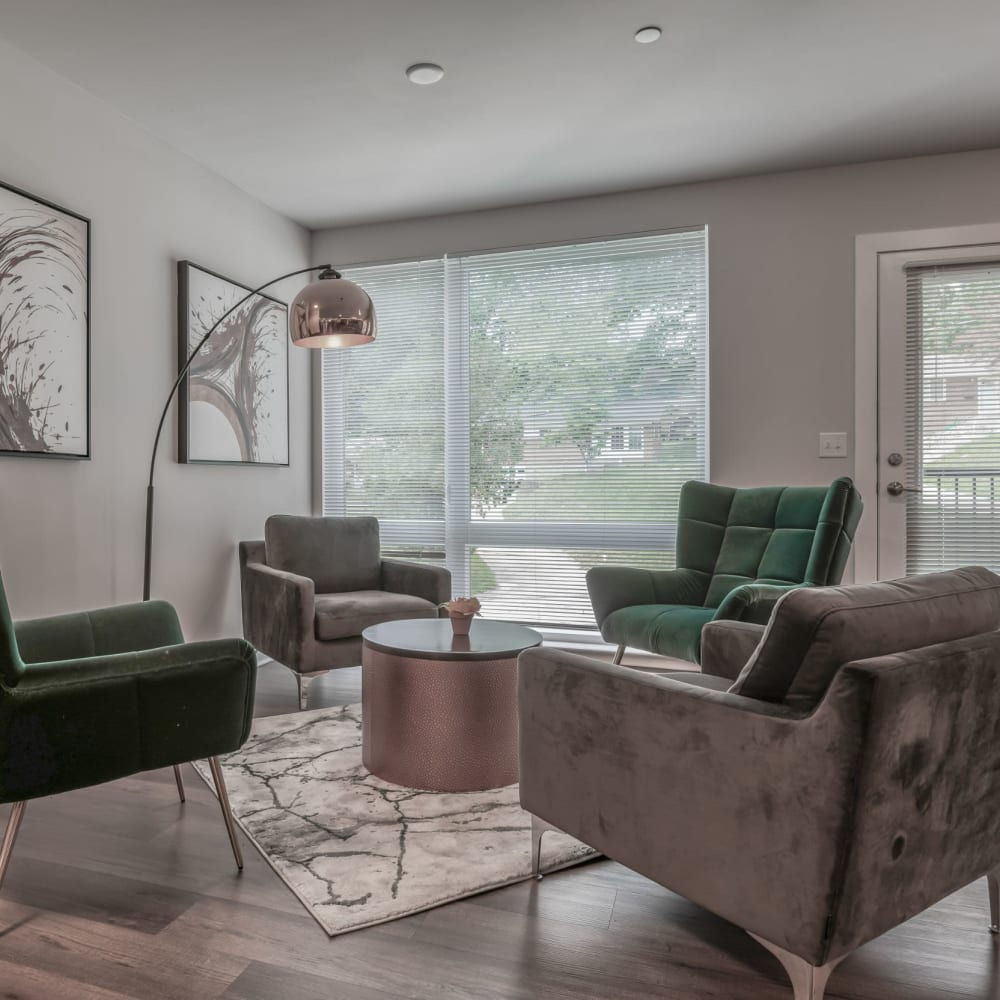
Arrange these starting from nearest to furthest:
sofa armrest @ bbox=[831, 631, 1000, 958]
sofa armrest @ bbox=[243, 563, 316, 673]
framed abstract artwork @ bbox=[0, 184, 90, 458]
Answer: sofa armrest @ bbox=[831, 631, 1000, 958], framed abstract artwork @ bbox=[0, 184, 90, 458], sofa armrest @ bbox=[243, 563, 316, 673]

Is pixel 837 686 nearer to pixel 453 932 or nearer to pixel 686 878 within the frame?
pixel 686 878

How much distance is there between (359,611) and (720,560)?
168 cm

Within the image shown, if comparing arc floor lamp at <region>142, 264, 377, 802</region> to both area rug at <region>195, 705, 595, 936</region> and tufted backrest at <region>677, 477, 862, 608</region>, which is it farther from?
tufted backrest at <region>677, 477, 862, 608</region>

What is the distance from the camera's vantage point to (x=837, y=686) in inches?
47.2

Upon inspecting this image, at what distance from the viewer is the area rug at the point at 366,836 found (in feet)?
5.83

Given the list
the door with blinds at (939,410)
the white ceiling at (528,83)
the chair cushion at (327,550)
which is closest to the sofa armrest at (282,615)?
the chair cushion at (327,550)

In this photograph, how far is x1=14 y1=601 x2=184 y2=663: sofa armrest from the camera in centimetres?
202

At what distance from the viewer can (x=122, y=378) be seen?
321 cm

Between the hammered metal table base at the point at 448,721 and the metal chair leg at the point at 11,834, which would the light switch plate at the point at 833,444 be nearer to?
the hammered metal table base at the point at 448,721

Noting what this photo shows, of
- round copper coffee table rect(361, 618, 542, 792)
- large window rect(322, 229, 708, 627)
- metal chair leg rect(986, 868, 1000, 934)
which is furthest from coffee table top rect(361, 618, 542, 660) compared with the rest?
large window rect(322, 229, 708, 627)

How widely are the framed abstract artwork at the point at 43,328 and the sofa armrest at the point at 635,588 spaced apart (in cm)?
223

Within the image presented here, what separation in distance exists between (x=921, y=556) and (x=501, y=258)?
2747mm

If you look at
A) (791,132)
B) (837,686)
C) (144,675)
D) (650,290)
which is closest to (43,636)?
(144,675)

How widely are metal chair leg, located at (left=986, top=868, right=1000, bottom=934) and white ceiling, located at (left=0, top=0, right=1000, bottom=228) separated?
2569mm
